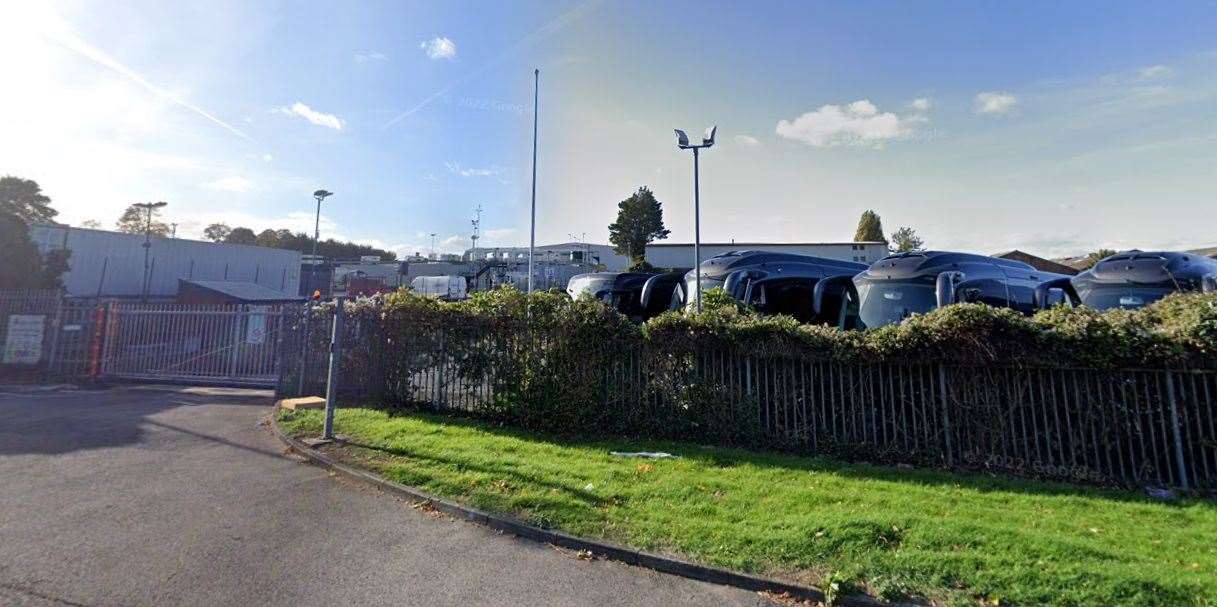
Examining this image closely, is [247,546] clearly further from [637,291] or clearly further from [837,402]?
[637,291]

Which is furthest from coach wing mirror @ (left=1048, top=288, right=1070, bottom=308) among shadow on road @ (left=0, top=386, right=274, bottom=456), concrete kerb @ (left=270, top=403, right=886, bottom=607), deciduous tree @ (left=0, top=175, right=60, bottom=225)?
deciduous tree @ (left=0, top=175, right=60, bottom=225)

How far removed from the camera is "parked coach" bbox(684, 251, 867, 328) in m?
11.6

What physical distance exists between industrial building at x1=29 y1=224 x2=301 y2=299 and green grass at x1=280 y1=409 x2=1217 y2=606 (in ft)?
89.2

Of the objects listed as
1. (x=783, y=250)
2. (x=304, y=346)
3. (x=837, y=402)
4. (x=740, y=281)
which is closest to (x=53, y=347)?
(x=304, y=346)

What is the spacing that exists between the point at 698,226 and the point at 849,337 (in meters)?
4.04

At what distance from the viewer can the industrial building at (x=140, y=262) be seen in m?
26.2

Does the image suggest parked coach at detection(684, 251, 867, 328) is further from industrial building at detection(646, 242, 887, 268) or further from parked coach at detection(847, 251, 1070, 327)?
industrial building at detection(646, 242, 887, 268)

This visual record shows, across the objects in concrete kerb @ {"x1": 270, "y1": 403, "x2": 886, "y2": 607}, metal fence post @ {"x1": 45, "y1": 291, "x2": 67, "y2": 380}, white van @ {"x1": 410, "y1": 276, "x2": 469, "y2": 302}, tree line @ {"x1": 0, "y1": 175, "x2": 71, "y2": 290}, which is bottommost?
concrete kerb @ {"x1": 270, "y1": 403, "x2": 886, "y2": 607}

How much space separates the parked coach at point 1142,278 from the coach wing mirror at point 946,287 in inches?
100

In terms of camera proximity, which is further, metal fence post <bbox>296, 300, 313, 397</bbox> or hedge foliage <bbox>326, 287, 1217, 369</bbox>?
metal fence post <bbox>296, 300, 313, 397</bbox>

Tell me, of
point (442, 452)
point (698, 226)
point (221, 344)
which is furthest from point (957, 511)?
point (221, 344)

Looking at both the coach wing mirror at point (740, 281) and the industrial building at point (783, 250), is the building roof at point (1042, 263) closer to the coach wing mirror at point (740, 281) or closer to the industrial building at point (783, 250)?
the industrial building at point (783, 250)

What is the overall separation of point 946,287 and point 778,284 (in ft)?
12.7

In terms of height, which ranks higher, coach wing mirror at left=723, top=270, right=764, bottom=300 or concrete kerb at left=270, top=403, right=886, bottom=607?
coach wing mirror at left=723, top=270, right=764, bottom=300
